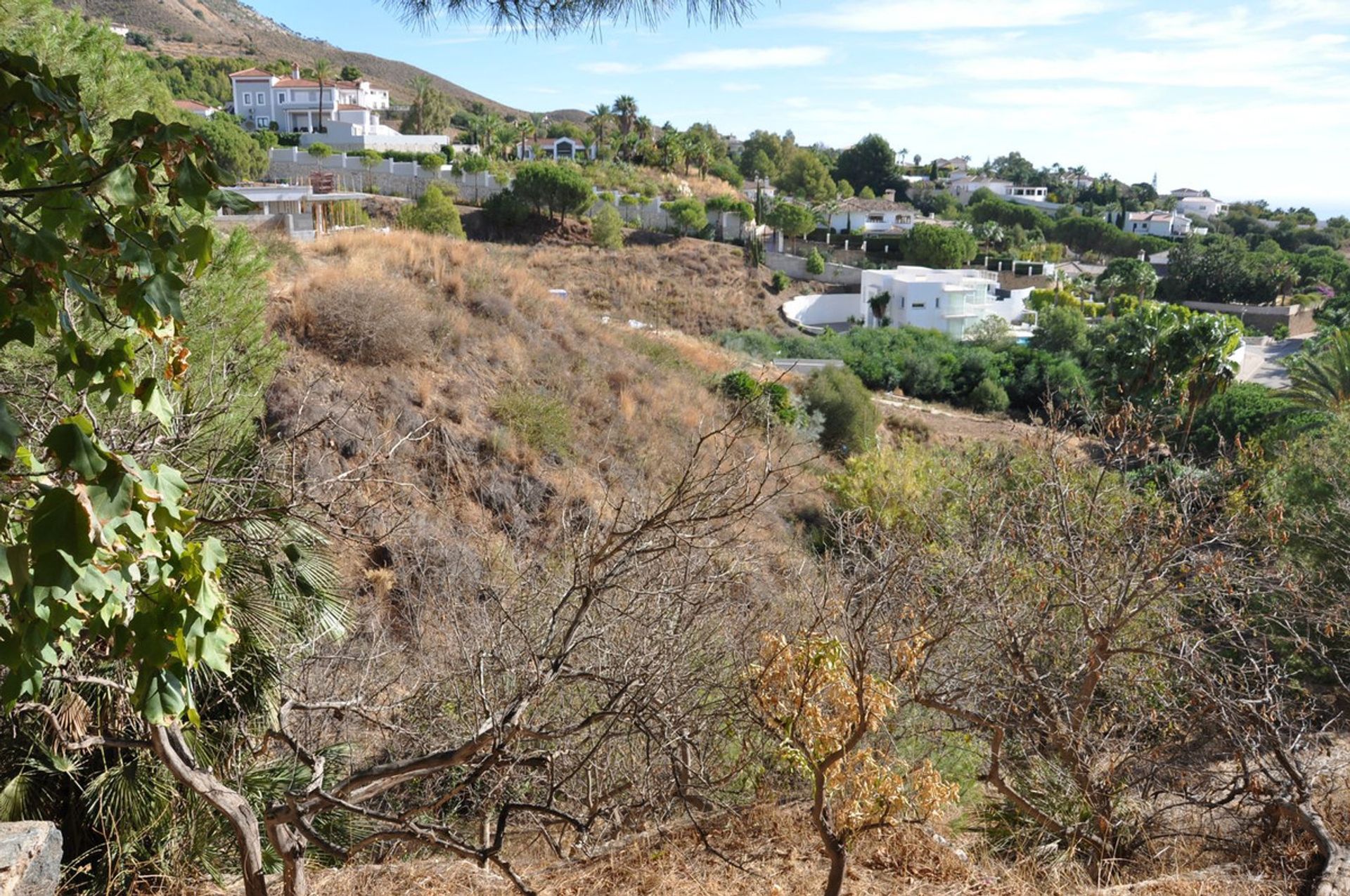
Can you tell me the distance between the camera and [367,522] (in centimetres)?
1027

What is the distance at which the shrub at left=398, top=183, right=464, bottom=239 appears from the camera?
3284 cm

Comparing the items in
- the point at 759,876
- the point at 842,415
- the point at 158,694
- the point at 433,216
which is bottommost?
the point at 842,415

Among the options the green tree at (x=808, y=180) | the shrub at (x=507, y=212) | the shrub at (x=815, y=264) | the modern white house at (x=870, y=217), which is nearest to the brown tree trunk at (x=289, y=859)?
the shrub at (x=507, y=212)

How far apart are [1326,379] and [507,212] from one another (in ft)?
104

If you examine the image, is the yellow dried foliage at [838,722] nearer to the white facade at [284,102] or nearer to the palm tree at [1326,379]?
the palm tree at [1326,379]

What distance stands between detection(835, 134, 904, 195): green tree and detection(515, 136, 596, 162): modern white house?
28.4m

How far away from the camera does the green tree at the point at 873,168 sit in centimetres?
8556

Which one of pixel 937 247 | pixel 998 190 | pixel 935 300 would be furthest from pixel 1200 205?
pixel 935 300

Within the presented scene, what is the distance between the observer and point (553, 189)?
43.1 metres

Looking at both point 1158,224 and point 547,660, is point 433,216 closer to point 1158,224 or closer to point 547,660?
point 547,660

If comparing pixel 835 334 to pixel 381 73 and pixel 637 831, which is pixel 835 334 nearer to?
pixel 637 831

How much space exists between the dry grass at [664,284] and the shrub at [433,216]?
9.84ft

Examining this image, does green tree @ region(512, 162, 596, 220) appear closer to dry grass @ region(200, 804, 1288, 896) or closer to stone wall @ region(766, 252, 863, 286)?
stone wall @ region(766, 252, 863, 286)

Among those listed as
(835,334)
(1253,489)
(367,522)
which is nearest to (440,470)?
(367,522)
